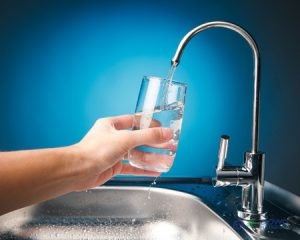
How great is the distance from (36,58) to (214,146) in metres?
0.62

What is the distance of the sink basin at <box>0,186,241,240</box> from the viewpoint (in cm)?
109

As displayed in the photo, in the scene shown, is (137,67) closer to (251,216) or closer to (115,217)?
(115,217)

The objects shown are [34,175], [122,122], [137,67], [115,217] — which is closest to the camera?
[34,175]

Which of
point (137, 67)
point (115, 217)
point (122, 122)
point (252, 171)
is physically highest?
point (137, 67)

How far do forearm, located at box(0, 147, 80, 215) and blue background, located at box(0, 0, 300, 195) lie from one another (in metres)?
0.55

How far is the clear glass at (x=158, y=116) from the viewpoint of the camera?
31.5 inches

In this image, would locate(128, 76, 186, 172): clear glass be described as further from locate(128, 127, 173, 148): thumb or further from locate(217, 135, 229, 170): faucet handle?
locate(217, 135, 229, 170): faucet handle

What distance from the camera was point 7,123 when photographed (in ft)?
4.26

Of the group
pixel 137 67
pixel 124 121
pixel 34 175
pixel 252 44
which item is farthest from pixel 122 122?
pixel 137 67

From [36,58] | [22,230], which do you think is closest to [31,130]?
[36,58]

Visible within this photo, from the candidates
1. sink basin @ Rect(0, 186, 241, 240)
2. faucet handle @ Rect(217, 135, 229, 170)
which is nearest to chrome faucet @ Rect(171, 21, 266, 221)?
faucet handle @ Rect(217, 135, 229, 170)

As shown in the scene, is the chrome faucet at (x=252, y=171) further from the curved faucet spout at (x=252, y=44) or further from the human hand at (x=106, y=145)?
the human hand at (x=106, y=145)

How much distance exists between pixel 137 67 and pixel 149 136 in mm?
574

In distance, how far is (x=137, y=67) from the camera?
1.31 m
